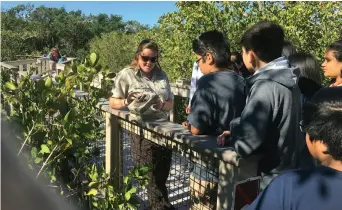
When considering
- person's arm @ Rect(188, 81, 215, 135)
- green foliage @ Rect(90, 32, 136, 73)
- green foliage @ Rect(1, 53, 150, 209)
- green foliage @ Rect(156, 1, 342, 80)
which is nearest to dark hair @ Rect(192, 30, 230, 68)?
person's arm @ Rect(188, 81, 215, 135)

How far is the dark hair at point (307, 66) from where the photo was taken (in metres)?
3.05

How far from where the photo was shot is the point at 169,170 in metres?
3.21

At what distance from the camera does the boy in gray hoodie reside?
196cm

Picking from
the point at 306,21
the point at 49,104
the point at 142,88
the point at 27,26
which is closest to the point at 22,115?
the point at 49,104

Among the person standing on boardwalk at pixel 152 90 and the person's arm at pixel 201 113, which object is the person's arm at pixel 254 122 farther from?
the person standing on boardwalk at pixel 152 90

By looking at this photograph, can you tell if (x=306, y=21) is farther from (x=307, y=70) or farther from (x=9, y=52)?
(x=9, y=52)

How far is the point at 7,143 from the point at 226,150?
1.29 meters

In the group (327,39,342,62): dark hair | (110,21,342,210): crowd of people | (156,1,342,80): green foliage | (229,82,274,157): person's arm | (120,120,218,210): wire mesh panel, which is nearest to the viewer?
A: (110,21,342,210): crowd of people

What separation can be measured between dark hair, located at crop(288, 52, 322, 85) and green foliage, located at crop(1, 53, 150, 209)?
1504 millimetres

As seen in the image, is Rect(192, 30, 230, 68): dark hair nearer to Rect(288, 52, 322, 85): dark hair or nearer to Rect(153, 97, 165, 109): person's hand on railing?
Rect(153, 97, 165, 109): person's hand on railing

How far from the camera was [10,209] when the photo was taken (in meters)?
0.77

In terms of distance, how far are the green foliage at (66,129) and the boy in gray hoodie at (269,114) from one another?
66cm

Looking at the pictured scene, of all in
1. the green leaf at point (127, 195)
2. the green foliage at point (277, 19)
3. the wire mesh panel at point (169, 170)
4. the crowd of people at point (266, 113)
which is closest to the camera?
the crowd of people at point (266, 113)

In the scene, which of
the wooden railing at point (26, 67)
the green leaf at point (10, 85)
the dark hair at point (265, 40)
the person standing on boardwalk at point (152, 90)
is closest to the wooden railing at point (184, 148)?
the person standing on boardwalk at point (152, 90)
